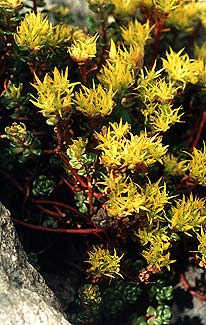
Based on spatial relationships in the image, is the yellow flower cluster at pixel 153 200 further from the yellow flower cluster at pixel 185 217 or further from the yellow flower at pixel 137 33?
→ the yellow flower at pixel 137 33

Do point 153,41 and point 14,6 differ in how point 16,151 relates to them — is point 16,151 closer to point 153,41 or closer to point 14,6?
point 14,6

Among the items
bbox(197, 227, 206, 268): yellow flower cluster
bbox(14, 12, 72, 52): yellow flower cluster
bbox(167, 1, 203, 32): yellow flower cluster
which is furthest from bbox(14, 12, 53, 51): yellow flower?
bbox(197, 227, 206, 268): yellow flower cluster

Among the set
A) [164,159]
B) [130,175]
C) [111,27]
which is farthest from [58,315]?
[111,27]

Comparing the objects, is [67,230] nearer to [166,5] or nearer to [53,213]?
[53,213]

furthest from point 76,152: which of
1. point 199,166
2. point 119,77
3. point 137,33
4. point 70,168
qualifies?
point 137,33

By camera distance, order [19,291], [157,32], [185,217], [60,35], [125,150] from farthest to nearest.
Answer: [157,32], [60,35], [185,217], [125,150], [19,291]

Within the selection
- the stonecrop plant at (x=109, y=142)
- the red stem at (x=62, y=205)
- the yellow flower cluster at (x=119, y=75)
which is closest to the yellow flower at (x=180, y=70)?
the stonecrop plant at (x=109, y=142)

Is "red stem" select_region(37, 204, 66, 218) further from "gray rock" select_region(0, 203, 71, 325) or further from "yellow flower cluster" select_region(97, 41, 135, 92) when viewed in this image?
"yellow flower cluster" select_region(97, 41, 135, 92)
